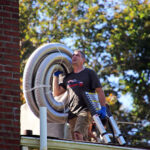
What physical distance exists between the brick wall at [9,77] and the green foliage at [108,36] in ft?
48.9

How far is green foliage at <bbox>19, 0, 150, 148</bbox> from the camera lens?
21.9 metres

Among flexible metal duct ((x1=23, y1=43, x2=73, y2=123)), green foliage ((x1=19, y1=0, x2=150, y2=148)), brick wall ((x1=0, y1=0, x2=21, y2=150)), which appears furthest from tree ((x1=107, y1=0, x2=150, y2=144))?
brick wall ((x1=0, y1=0, x2=21, y2=150))

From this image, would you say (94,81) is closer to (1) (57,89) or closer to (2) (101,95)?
(2) (101,95)

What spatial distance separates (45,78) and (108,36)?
41.9 ft

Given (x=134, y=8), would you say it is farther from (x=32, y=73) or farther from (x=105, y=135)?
(x=105, y=135)

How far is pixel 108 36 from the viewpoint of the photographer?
875 inches

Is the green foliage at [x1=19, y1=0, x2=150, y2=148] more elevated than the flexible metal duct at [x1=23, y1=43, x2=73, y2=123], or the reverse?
the green foliage at [x1=19, y1=0, x2=150, y2=148]

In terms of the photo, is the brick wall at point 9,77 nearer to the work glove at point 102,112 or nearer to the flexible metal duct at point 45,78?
the work glove at point 102,112

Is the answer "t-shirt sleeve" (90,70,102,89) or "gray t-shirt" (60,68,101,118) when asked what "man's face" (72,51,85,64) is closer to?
"gray t-shirt" (60,68,101,118)

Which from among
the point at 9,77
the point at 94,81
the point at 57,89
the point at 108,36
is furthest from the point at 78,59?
the point at 108,36

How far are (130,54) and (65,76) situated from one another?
13.0 m

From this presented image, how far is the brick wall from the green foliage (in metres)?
14.9

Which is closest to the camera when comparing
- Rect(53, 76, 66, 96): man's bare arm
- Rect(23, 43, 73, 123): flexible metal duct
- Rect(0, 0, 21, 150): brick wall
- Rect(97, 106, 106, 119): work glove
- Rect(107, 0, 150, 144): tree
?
Rect(0, 0, 21, 150): brick wall

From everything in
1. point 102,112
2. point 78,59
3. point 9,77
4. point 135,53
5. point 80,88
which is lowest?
point 9,77
